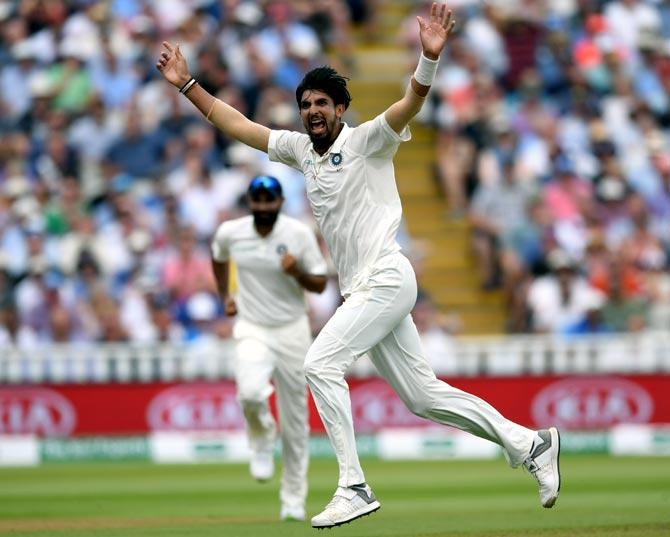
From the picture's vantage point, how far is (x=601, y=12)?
1989 centimetres

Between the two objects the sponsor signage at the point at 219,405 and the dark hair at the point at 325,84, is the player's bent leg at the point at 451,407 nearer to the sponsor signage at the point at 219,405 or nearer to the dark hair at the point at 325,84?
the dark hair at the point at 325,84

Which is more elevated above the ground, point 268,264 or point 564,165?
point 564,165

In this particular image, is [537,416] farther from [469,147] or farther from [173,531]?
[173,531]

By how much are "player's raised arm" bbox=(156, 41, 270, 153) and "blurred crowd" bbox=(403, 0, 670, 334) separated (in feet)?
27.6

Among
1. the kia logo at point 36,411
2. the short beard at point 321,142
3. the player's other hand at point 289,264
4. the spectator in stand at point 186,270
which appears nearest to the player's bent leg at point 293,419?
the player's other hand at point 289,264

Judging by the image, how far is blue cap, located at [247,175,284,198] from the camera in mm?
10461

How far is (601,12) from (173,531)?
12214mm

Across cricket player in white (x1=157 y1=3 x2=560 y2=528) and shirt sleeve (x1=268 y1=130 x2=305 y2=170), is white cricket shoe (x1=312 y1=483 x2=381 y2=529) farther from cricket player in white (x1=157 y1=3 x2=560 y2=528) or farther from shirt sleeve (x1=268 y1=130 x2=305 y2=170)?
shirt sleeve (x1=268 y1=130 x2=305 y2=170)

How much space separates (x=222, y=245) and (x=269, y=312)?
55 cm

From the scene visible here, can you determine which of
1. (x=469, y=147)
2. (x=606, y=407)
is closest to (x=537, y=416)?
(x=606, y=407)

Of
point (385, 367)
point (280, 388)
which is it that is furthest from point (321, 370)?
point (280, 388)

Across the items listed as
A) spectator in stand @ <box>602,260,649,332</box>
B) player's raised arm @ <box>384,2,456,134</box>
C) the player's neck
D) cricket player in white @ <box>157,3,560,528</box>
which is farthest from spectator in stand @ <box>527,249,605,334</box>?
player's raised arm @ <box>384,2,456,134</box>

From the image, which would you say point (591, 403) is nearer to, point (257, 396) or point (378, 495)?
point (378, 495)

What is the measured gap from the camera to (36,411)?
15867 millimetres
